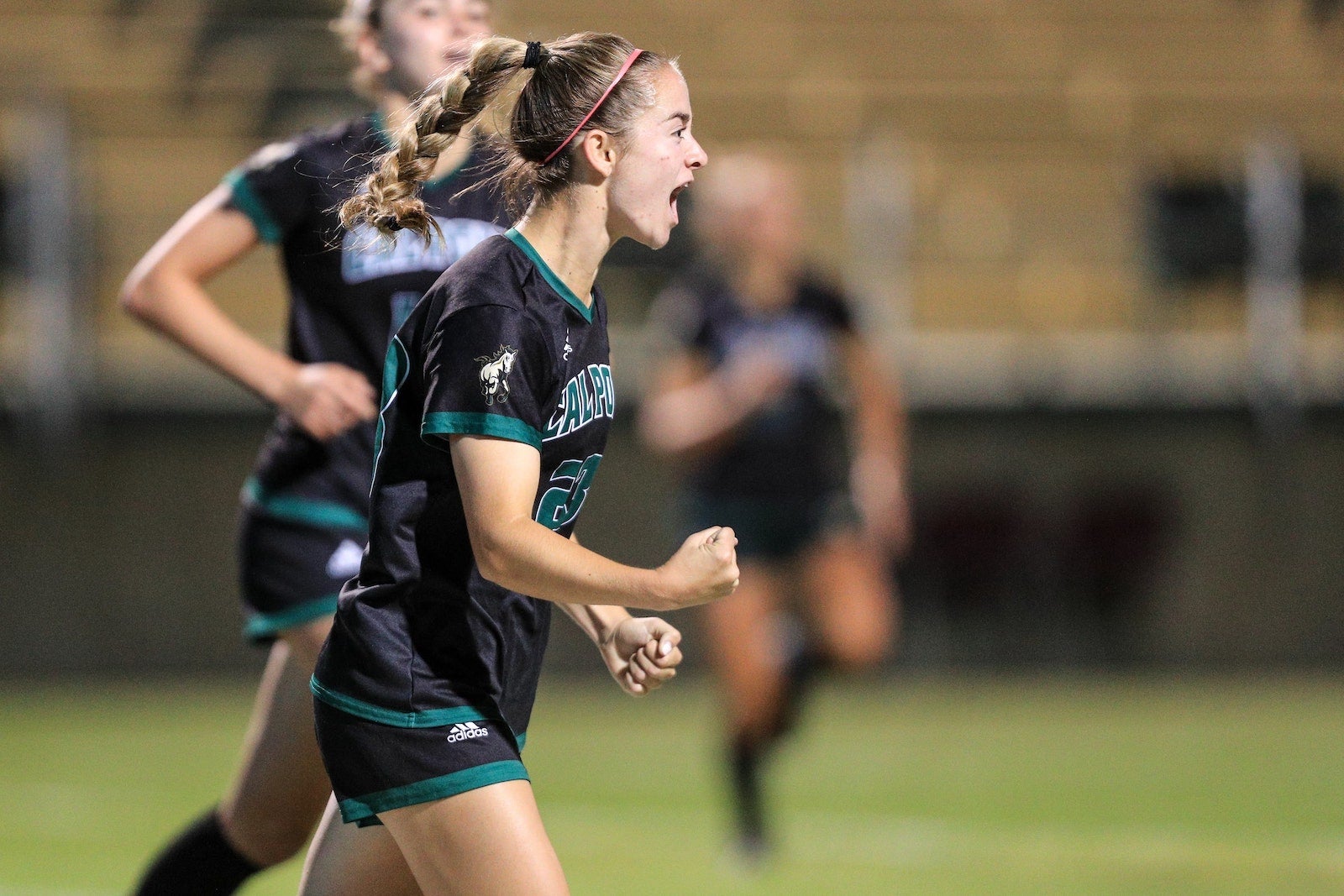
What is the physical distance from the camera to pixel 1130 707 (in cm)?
1080

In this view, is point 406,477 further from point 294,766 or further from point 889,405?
point 889,405

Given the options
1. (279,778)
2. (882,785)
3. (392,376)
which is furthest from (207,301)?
(882,785)

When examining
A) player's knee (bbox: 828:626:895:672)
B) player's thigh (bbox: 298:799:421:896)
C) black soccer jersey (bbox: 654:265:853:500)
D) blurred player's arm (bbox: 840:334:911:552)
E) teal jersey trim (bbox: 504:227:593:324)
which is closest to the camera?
teal jersey trim (bbox: 504:227:593:324)

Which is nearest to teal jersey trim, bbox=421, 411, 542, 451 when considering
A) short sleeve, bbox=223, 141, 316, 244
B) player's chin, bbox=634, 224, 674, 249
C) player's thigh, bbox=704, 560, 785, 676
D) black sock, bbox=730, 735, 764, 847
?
player's chin, bbox=634, 224, 674, 249

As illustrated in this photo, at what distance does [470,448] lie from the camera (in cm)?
278

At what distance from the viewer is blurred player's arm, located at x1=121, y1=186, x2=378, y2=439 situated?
402 cm

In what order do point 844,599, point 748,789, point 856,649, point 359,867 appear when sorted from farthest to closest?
point 844,599
point 856,649
point 748,789
point 359,867

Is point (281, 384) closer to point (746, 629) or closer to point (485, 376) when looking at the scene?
point (485, 376)

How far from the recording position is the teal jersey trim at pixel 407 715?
2.91 m

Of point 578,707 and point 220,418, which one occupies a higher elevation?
point 220,418

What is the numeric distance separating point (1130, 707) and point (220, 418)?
17.9 feet

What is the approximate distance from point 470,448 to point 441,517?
0.65 feet

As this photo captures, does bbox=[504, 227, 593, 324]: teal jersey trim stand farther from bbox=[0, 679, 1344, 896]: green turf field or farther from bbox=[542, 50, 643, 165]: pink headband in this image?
bbox=[0, 679, 1344, 896]: green turf field

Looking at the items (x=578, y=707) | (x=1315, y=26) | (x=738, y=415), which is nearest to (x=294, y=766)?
(x=1315, y=26)
